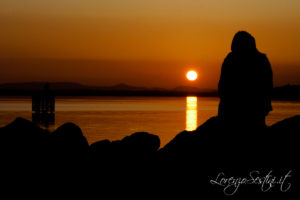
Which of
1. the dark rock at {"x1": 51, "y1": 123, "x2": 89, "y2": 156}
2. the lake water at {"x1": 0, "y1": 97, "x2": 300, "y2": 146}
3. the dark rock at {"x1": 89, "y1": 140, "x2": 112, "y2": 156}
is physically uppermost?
the dark rock at {"x1": 51, "y1": 123, "x2": 89, "y2": 156}

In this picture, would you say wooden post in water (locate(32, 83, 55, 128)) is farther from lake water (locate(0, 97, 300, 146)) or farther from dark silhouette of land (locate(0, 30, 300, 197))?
dark silhouette of land (locate(0, 30, 300, 197))

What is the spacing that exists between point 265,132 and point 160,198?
313 centimetres

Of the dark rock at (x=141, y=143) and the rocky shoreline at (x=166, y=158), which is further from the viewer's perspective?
the dark rock at (x=141, y=143)

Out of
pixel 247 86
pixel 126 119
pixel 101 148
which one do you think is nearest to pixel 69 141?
pixel 101 148

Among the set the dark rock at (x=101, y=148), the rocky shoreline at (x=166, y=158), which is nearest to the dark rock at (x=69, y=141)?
the rocky shoreline at (x=166, y=158)

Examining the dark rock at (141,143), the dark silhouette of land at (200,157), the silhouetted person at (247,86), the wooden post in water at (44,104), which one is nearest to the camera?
the dark silhouette of land at (200,157)

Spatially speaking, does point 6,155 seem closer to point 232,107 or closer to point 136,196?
point 136,196

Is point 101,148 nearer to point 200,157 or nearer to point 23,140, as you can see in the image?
point 23,140

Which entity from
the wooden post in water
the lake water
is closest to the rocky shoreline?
the lake water

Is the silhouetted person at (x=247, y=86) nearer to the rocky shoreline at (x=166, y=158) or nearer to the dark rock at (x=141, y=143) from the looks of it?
the rocky shoreline at (x=166, y=158)

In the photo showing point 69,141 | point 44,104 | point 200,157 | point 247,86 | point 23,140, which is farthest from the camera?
point 44,104

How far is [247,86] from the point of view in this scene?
43.0 feet

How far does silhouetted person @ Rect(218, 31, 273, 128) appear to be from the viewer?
42.5ft

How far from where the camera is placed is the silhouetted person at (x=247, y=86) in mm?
12945
